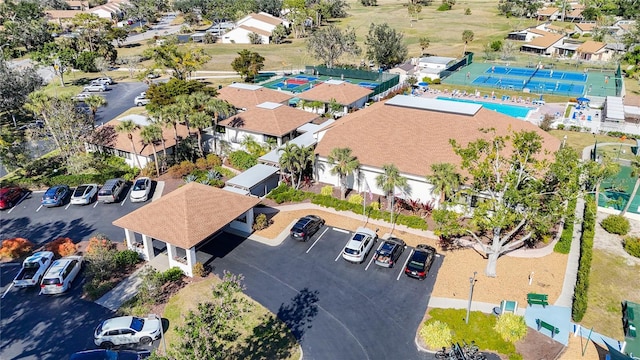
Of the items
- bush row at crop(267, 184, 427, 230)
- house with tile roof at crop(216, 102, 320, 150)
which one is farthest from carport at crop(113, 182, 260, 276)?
house with tile roof at crop(216, 102, 320, 150)

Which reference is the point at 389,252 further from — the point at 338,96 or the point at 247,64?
the point at 247,64

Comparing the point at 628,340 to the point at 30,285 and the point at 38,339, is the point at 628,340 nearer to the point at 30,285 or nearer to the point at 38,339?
the point at 38,339

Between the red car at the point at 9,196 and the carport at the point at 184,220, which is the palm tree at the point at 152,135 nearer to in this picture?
the carport at the point at 184,220

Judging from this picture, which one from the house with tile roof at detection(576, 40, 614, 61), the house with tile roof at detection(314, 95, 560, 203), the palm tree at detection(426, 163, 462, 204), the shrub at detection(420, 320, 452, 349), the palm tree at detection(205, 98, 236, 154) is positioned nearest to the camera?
the shrub at detection(420, 320, 452, 349)

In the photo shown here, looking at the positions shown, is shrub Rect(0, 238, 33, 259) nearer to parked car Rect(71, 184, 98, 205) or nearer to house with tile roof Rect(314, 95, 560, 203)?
parked car Rect(71, 184, 98, 205)

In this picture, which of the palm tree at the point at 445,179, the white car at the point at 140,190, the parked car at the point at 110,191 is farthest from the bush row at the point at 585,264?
the parked car at the point at 110,191

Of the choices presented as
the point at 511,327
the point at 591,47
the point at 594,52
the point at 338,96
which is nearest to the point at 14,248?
the point at 511,327

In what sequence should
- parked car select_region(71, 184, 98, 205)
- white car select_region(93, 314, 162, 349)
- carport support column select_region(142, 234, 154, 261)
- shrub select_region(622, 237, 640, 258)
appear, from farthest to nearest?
parked car select_region(71, 184, 98, 205) → shrub select_region(622, 237, 640, 258) → carport support column select_region(142, 234, 154, 261) → white car select_region(93, 314, 162, 349)
